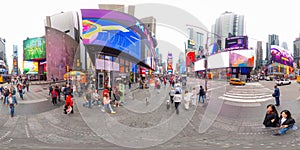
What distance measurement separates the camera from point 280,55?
51.1 m

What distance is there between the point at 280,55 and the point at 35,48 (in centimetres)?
8662

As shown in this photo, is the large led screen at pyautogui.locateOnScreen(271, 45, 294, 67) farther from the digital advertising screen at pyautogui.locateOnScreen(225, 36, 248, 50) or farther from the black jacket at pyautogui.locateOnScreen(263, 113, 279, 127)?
the black jacket at pyautogui.locateOnScreen(263, 113, 279, 127)

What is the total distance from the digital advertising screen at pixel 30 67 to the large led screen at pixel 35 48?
1492mm

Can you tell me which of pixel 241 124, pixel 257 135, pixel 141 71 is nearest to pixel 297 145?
pixel 257 135

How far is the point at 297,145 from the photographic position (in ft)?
13.6

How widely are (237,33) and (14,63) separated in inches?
5052

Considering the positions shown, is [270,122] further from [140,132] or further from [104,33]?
[104,33]

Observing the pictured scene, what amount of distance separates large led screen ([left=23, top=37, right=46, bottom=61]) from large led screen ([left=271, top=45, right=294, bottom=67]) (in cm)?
8151

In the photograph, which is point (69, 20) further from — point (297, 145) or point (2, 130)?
→ point (297, 145)

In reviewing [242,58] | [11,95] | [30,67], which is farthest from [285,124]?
[242,58]

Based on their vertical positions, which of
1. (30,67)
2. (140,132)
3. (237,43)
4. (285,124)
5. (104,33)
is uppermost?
(237,43)

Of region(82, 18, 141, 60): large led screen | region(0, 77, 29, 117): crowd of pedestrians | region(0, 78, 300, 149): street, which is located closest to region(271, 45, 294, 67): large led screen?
region(0, 78, 300, 149): street

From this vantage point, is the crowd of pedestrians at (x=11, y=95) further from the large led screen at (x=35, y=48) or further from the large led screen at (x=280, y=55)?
the large led screen at (x=280, y=55)

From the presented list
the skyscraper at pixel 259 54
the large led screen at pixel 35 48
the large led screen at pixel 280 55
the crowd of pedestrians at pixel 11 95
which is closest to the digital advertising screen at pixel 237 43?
the skyscraper at pixel 259 54
